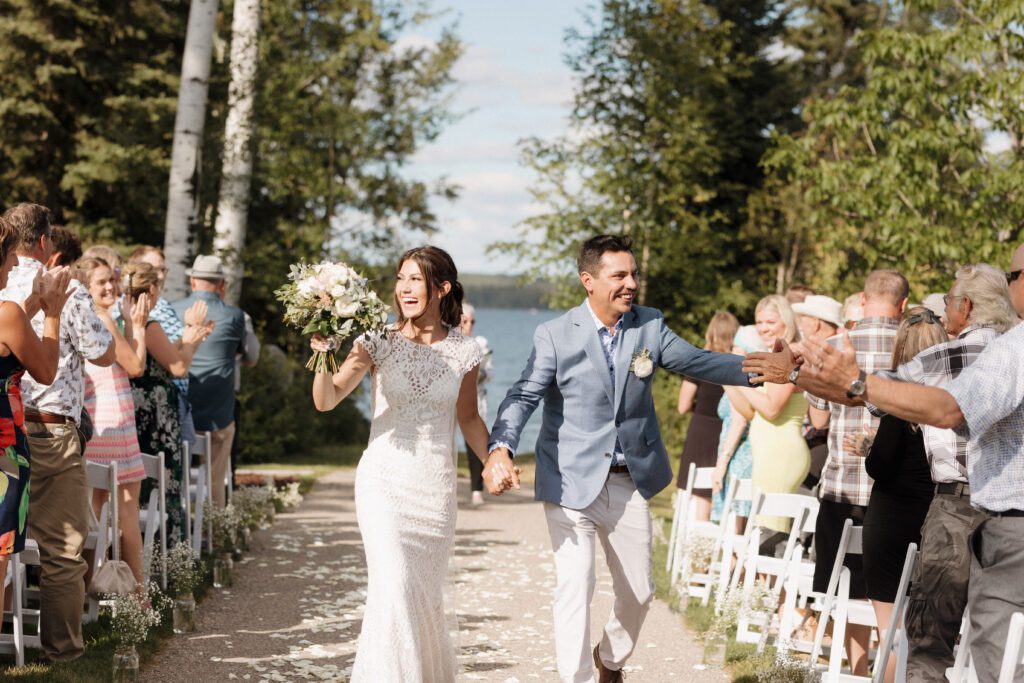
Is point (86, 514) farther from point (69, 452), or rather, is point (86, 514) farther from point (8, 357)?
point (8, 357)

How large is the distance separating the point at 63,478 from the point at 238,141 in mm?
10865

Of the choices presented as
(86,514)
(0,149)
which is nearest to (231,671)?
(86,514)

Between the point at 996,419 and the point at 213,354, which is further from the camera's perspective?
the point at 213,354

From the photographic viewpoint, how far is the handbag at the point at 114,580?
6.54 meters

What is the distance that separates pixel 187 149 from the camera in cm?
1418

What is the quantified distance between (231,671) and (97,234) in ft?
43.7

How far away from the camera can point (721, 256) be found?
28984mm

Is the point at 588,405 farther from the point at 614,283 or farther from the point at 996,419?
the point at 996,419

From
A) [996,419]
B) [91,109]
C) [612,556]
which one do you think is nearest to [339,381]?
[612,556]

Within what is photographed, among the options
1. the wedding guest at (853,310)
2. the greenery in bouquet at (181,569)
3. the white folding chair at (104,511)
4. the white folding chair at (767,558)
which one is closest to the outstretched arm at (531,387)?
the white folding chair at (767,558)

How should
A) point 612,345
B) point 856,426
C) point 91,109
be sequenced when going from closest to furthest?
point 612,345
point 856,426
point 91,109

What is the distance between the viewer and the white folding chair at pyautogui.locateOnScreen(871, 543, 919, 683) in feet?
17.1

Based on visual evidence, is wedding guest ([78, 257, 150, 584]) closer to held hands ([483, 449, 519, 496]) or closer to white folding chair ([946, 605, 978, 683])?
held hands ([483, 449, 519, 496])

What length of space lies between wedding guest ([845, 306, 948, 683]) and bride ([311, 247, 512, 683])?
178cm
